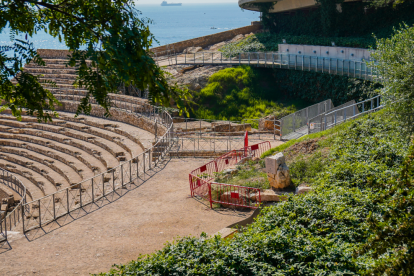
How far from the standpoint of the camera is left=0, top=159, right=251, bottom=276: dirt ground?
34.5 ft

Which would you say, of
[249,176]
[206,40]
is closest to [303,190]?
[249,176]

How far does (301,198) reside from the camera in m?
10.3

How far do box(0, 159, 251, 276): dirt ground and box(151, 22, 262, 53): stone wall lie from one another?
83.6ft

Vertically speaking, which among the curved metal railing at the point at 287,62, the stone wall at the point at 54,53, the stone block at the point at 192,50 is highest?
the stone block at the point at 192,50

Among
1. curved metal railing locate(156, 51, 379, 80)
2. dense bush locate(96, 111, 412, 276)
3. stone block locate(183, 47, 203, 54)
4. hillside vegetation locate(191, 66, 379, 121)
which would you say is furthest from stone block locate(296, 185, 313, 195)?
stone block locate(183, 47, 203, 54)

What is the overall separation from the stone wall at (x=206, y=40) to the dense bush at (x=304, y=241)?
29633 mm

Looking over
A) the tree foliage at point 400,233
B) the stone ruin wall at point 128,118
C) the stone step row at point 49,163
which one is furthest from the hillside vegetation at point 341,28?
the tree foliage at point 400,233

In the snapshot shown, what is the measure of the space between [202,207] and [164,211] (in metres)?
1.25

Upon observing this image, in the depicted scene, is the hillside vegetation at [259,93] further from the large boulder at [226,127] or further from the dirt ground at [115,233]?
the dirt ground at [115,233]

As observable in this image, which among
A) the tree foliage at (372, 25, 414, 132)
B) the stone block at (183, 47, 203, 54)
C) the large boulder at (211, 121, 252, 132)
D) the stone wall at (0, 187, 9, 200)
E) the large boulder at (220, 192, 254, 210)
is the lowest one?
the stone wall at (0, 187, 9, 200)

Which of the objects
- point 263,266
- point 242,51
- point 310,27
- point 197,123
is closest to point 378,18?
point 310,27

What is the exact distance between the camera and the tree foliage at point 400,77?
12.4 m

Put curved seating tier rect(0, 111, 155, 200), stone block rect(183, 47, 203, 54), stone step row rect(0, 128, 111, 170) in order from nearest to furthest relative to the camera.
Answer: curved seating tier rect(0, 111, 155, 200) → stone step row rect(0, 128, 111, 170) → stone block rect(183, 47, 203, 54)

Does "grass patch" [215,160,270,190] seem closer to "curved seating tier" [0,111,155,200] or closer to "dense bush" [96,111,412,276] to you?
"dense bush" [96,111,412,276]
